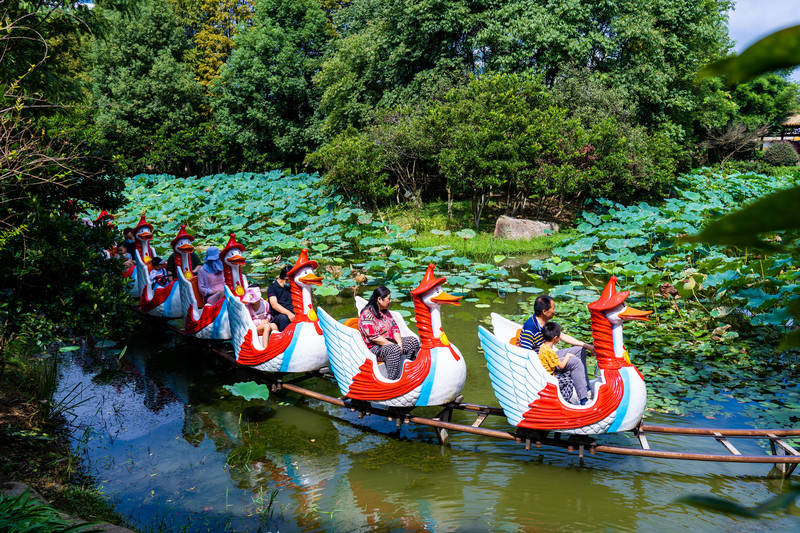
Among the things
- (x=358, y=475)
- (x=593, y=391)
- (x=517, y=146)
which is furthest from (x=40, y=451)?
(x=517, y=146)

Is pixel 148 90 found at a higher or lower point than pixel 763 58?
higher

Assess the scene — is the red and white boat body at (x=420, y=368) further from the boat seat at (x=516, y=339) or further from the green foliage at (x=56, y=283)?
the green foliage at (x=56, y=283)

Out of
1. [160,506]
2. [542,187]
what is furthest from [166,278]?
[542,187]

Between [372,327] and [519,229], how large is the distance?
8.77 metres

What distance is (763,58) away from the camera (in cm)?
59

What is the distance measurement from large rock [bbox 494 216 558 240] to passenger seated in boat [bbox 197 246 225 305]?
791cm

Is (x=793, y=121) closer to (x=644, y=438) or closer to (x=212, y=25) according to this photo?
(x=212, y=25)

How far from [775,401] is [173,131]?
78.6 feet

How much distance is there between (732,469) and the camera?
4695mm

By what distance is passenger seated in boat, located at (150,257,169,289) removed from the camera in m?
8.25

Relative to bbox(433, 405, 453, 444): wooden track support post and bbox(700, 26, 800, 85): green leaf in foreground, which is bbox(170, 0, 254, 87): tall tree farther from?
bbox(700, 26, 800, 85): green leaf in foreground

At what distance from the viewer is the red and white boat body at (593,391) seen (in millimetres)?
4340

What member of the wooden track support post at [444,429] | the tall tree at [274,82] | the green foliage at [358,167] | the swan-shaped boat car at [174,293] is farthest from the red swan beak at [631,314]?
the tall tree at [274,82]

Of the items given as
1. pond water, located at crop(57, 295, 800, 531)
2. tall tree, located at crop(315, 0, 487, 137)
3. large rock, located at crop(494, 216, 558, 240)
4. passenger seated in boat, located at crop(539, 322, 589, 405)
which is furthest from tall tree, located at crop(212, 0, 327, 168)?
passenger seated in boat, located at crop(539, 322, 589, 405)
